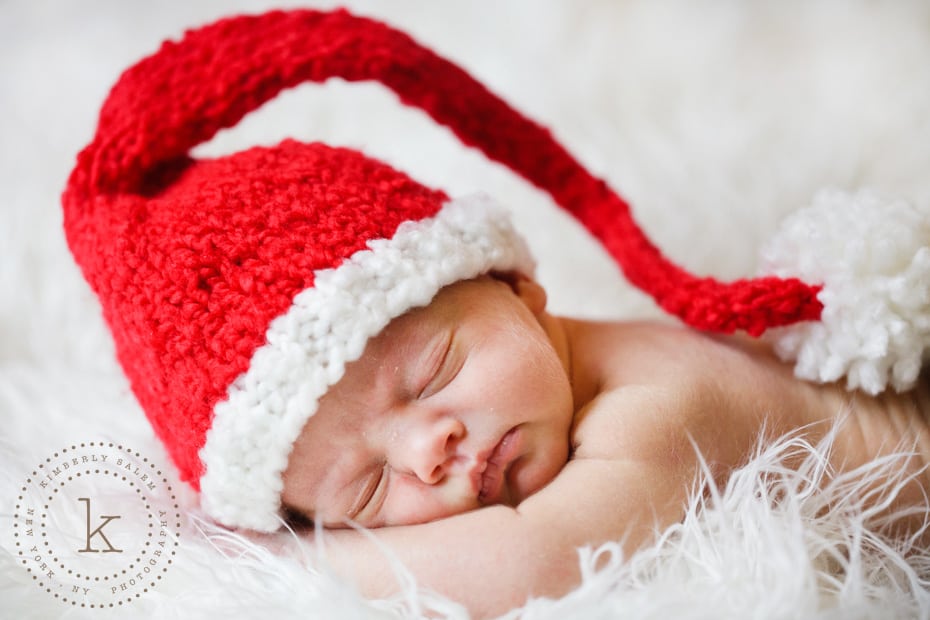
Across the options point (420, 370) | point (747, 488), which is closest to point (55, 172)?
point (420, 370)

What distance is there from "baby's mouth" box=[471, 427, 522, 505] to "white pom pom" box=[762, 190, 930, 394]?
401 millimetres

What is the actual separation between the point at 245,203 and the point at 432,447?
0.34 metres

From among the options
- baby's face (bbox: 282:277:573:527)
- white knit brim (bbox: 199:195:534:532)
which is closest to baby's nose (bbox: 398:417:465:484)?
baby's face (bbox: 282:277:573:527)

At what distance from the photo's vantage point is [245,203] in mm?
985

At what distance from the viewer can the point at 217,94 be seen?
111 centimetres

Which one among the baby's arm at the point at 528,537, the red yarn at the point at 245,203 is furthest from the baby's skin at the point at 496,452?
the red yarn at the point at 245,203

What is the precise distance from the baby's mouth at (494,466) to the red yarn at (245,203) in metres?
0.26

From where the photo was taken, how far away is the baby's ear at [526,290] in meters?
1.11

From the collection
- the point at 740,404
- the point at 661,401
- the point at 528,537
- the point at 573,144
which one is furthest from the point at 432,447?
the point at 573,144

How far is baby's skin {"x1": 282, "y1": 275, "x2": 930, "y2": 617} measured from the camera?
87cm
